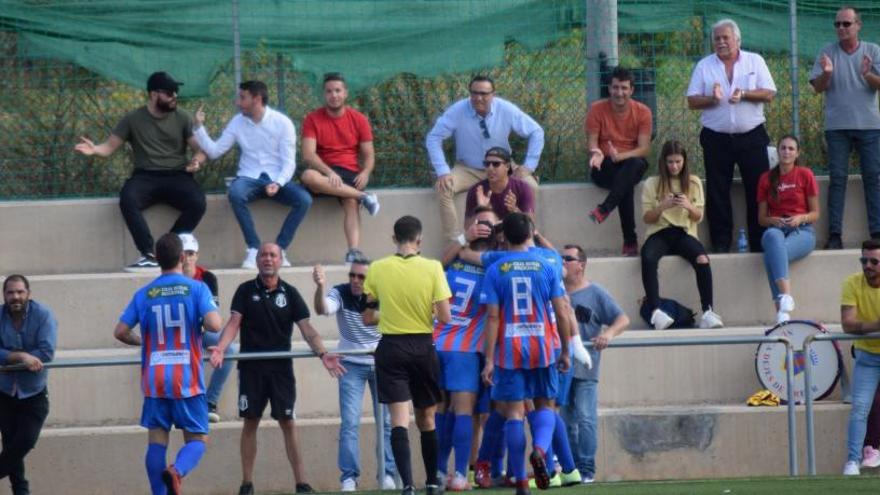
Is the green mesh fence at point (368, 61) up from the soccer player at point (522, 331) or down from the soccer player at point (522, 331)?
up

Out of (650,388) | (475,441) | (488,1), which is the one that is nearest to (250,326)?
(475,441)

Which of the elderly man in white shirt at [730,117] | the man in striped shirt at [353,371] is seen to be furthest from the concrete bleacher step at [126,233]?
the man in striped shirt at [353,371]

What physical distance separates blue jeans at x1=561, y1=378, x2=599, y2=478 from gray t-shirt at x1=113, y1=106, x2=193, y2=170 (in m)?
4.26

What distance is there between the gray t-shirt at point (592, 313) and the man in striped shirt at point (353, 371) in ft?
5.04

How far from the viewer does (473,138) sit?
15016 mm

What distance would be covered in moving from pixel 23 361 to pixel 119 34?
4510mm

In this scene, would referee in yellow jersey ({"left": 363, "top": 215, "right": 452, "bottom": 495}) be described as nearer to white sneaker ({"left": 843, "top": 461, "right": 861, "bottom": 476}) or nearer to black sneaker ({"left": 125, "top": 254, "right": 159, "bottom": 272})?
white sneaker ({"left": 843, "top": 461, "right": 861, "bottom": 476})

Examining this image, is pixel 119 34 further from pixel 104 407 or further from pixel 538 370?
pixel 538 370

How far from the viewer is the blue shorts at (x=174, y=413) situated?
11156mm

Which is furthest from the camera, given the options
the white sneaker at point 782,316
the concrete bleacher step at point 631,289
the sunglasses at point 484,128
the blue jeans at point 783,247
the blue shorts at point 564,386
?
the sunglasses at point 484,128

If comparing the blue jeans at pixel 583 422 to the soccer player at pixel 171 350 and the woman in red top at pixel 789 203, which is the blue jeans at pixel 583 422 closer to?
the woman in red top at pixel 789 203

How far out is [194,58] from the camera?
52.3 ft

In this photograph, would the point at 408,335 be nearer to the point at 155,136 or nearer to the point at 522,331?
the point at 522,331

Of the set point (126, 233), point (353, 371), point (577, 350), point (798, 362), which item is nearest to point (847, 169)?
point (798, 362)
